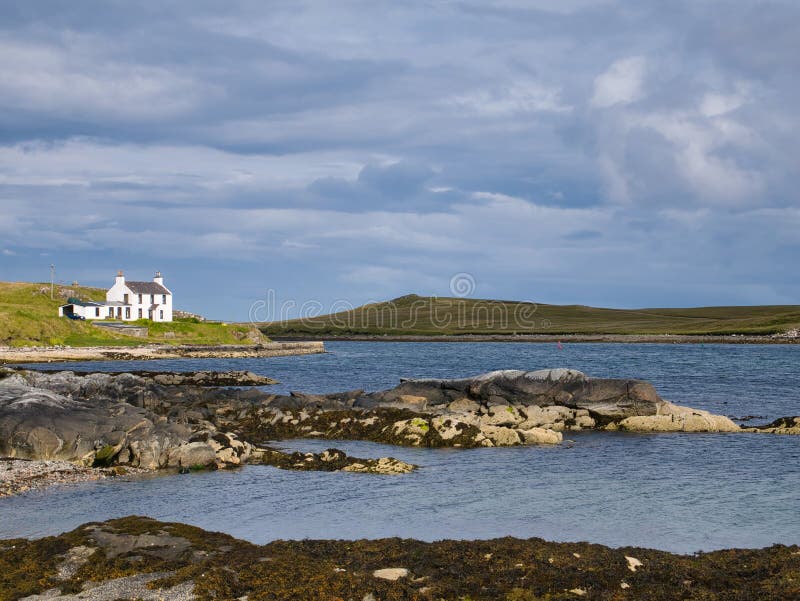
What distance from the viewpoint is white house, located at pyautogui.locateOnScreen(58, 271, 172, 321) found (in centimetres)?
11694

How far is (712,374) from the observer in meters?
73.9

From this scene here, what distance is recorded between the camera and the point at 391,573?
532 inches

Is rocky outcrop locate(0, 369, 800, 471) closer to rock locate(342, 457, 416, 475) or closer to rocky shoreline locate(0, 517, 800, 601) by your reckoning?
rock locate(342, 457, 416, 475)

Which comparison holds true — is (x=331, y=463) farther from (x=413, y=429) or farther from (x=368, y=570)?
(x=368, y=570)

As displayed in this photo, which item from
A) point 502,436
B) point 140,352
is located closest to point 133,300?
point 140,352

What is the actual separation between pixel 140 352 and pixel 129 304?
3098 centimetres

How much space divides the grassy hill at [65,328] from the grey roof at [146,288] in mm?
7626

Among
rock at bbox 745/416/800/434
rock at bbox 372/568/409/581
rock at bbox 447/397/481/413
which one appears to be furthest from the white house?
rock at bbox 372/568/409/581

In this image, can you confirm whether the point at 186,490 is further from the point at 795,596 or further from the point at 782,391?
the point at 782,391

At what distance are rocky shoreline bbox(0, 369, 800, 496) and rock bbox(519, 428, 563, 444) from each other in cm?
5

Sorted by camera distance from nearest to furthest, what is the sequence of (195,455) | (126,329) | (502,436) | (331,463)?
(195,455)
(331,463)
(502,436)
(126,329)

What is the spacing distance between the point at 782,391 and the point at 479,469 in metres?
39.7

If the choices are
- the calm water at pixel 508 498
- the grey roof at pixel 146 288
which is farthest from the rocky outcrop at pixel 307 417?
the grey roof at pixel 146 288

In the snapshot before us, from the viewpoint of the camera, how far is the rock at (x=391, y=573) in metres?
13.3
